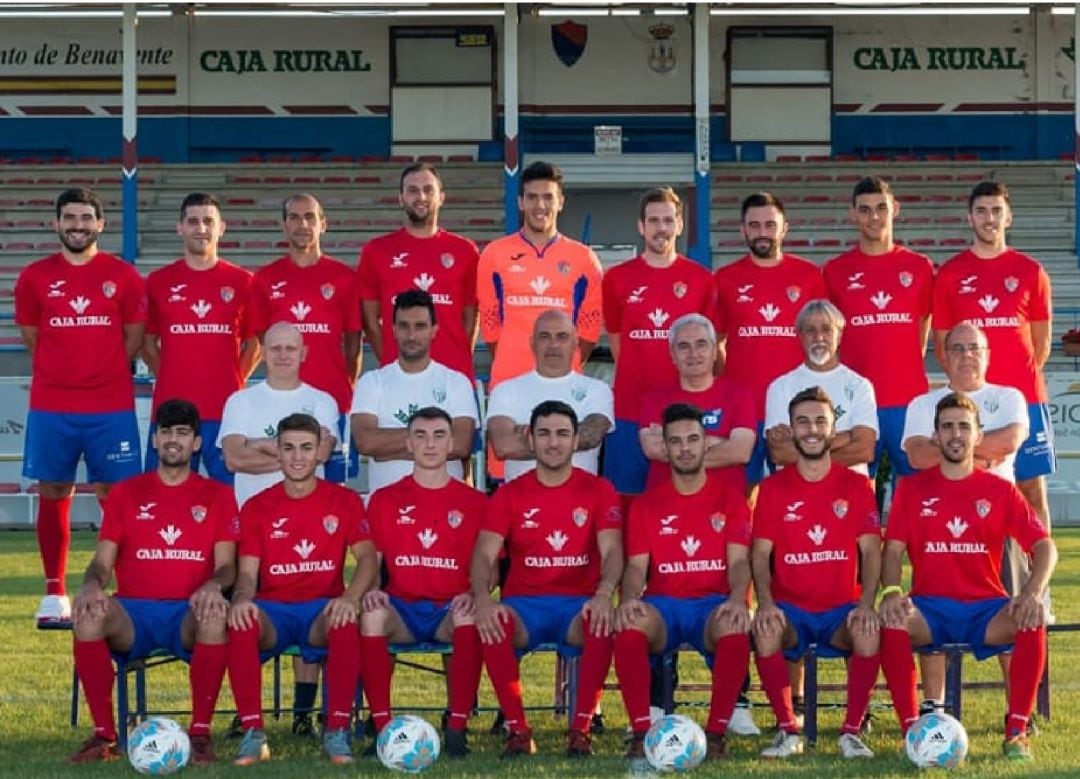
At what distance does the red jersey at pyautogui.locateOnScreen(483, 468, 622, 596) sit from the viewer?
24.1 feet

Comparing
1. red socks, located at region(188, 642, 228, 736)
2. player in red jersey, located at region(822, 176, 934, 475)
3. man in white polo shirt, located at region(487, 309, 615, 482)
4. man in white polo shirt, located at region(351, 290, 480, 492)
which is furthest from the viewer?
player in red jersey, located at region(822, 176, 934, 475)

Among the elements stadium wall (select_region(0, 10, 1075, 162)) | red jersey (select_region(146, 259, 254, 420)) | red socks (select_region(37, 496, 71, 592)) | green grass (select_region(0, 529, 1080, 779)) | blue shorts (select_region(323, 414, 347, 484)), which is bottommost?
green grass (select_region(0, 529, 1080, 779))

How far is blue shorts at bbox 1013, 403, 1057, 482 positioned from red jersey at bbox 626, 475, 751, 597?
1537mm

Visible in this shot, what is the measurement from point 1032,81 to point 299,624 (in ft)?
75.4

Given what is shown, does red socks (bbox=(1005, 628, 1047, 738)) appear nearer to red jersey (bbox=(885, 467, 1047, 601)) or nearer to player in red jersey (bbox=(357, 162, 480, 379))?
red jersey (bbox=(885, 467, 1047, 601))

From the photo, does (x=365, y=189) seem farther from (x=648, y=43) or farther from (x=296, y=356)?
(x=296, y=356)

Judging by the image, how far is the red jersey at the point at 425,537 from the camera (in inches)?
289

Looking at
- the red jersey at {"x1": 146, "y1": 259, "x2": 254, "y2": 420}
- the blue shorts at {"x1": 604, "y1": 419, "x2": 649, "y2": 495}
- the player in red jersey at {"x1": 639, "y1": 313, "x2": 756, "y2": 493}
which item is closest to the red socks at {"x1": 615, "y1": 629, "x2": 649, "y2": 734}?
the player in red jersey at {"x1": 639, "y1": 313, "x2": 756, "y2": 493}

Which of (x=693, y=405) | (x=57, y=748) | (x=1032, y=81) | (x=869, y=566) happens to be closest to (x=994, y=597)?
(x=869, y=566)

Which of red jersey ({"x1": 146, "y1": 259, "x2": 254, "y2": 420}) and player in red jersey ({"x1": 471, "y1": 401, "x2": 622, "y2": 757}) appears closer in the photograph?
player in red jersey ({"x1": 471, "y1": 401, "x2": 622, "y2": 757})

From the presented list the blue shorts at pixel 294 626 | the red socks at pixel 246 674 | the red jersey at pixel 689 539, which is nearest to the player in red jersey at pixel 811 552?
the red jersey at pixel 689 539

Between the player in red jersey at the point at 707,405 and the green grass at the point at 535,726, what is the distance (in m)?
1.05

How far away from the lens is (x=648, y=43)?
27.9m

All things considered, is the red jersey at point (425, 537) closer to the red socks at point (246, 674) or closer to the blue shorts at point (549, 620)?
the blue shorts at point (549, 620)
